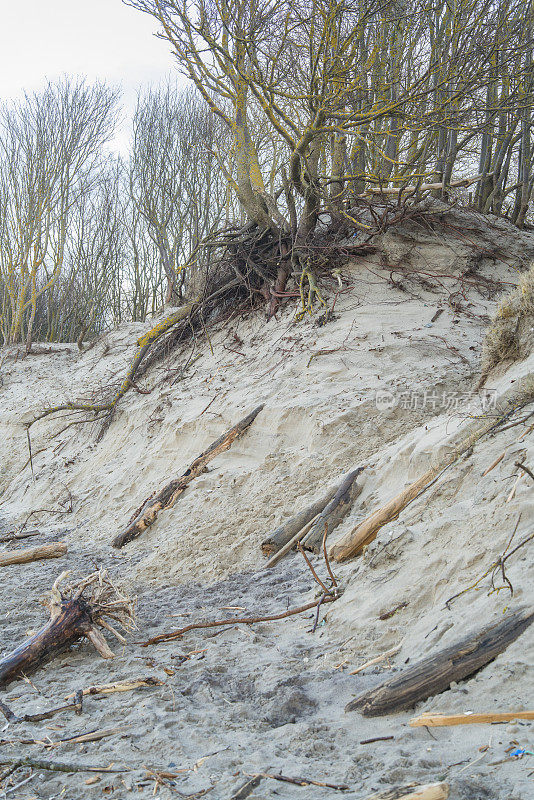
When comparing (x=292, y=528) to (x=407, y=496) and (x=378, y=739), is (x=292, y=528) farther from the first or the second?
(x=378, y=739)

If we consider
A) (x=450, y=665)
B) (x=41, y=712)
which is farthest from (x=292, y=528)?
(x=450, y=665)

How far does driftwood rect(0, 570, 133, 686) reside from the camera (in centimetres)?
287

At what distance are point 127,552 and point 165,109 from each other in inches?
573

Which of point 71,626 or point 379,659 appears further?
point 71,626

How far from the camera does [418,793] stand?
1.45 metres

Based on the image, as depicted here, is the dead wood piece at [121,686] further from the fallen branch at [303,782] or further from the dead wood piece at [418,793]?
the dead wood piece at [418,793]

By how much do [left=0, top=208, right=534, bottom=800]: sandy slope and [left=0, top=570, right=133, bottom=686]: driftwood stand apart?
3.9 inches

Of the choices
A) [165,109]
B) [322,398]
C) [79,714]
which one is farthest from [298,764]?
[165,109]

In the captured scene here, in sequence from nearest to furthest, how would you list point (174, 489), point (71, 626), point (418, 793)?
1. point (418, 793)
2. point (71, 626)
3. point (174, 489)

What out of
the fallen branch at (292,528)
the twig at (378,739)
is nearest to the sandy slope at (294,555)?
the twig at (378,739)

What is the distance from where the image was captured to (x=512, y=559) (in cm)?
235

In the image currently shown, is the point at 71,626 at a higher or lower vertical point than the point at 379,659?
lower

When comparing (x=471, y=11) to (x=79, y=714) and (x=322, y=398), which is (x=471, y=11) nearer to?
(x=322, y=398)

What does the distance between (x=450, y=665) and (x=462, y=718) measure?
0.22 meters
